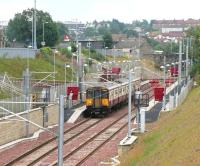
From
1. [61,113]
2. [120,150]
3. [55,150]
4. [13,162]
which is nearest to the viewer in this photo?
[61,113]

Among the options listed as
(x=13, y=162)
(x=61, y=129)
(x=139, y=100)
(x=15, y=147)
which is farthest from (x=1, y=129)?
(x=61, y=129)

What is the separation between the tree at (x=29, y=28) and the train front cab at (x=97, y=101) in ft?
195

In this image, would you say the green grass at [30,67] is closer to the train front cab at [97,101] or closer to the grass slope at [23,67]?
the grass slope at [23,67]

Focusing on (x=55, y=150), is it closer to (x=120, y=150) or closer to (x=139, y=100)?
(x=120, y=150)

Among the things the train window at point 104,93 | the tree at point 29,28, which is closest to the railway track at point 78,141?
the train window at point 104,93

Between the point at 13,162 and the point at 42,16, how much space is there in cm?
8967

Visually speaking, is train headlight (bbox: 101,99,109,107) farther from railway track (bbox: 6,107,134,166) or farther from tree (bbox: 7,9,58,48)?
tree (bbox: 7,9,58,48)

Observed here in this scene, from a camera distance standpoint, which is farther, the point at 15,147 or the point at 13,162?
the point at 15,147

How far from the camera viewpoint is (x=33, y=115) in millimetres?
41344

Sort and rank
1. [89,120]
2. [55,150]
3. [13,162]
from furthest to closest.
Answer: [89,120], [55,150], [13,162]

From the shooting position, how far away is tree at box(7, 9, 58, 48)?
114 metres

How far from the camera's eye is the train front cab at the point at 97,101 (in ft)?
177

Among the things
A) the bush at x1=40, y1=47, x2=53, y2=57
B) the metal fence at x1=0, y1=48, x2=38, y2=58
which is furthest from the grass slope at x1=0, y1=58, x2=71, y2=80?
the bush at x1=40, y1=47, x2=53, y2=57

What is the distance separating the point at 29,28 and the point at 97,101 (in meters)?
63.9
